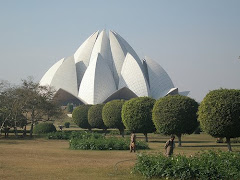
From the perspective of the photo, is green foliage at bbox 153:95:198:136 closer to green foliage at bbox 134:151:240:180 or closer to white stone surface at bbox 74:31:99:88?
green foliage at bbox 134:151:240:180

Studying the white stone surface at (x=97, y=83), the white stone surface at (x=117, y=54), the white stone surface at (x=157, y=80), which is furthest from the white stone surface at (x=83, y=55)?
the white stone surface at (x=157, y=80)

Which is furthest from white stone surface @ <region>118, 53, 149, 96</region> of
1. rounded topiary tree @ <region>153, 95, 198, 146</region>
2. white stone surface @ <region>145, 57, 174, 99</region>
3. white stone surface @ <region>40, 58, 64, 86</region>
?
rounded topiary tree @ <region>153, 95, 198, 146</region>

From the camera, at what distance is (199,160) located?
1029 cm

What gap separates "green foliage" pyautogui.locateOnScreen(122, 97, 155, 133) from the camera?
93.8 ft

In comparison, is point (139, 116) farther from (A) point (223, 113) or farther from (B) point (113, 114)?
(A) point (223, 113)

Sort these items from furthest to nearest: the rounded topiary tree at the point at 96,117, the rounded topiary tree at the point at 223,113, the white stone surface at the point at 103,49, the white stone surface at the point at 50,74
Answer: the white stone surface at the point at 103,49
the white stone surface at the point at 50,74
the rounded topiary tree at the point at 96,117
the rounded topiary tree at the point at 223,113

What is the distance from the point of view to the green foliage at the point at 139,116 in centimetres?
2858

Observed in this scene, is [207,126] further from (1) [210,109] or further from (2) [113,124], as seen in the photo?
(2) [113,124]

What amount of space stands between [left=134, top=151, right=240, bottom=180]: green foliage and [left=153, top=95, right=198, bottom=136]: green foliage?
44.9 feet

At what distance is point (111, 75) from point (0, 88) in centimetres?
Answer: 3753

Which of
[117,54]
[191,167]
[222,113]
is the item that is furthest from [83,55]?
[191,167]

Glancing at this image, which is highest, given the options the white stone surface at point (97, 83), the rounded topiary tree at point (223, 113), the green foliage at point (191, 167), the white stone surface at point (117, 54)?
the white stone surface at point (117, 54)

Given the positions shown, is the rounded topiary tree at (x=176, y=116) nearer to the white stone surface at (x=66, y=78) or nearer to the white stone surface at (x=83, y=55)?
the white stone surface at (x=66, y=78)

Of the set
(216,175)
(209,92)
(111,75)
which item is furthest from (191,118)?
(111,75)
